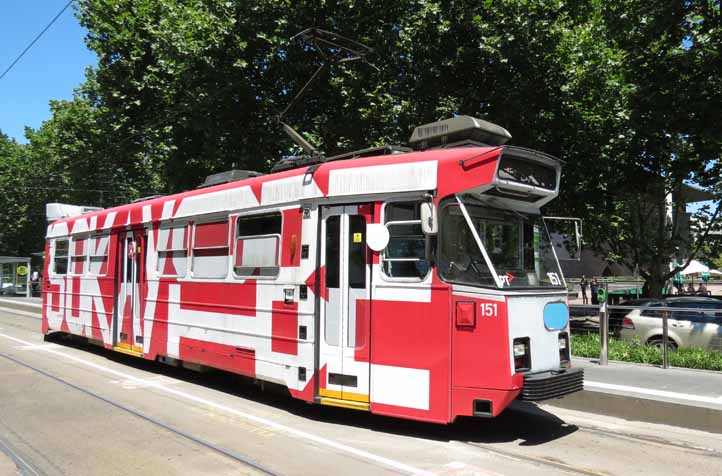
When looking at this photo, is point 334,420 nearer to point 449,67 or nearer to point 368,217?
point 368,217

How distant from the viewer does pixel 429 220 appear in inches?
246

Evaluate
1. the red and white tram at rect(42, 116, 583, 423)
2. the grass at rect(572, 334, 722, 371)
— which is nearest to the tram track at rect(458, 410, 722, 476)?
the red and white tram at rect(42, 116, 583, 423)

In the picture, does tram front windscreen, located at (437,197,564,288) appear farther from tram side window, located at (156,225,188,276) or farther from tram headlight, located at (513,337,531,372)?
tram side window, located at (156,225,188,276)

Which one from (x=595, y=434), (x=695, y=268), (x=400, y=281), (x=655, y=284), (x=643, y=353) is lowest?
(x=595, y=434)

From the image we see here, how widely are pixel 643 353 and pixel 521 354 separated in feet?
20.1

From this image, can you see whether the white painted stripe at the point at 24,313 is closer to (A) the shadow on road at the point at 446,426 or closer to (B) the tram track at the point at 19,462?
(A) the shadow on road at the point at 446,426

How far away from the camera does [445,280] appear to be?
6355mm

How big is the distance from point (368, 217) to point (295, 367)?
2.17 meters

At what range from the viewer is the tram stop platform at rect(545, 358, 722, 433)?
23.3ft

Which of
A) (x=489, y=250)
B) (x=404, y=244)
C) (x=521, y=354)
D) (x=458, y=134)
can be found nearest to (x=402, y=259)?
(x=404, y=244)

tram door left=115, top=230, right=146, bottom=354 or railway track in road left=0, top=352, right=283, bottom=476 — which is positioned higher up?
tram door left=115, top=230, right=146, bottom=354

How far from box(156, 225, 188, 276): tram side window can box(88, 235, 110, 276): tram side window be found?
2.47 metres

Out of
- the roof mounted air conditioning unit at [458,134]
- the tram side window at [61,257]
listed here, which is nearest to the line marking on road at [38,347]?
the tram side window at [61,257]

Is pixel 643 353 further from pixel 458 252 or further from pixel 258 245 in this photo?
pixel 258 245
